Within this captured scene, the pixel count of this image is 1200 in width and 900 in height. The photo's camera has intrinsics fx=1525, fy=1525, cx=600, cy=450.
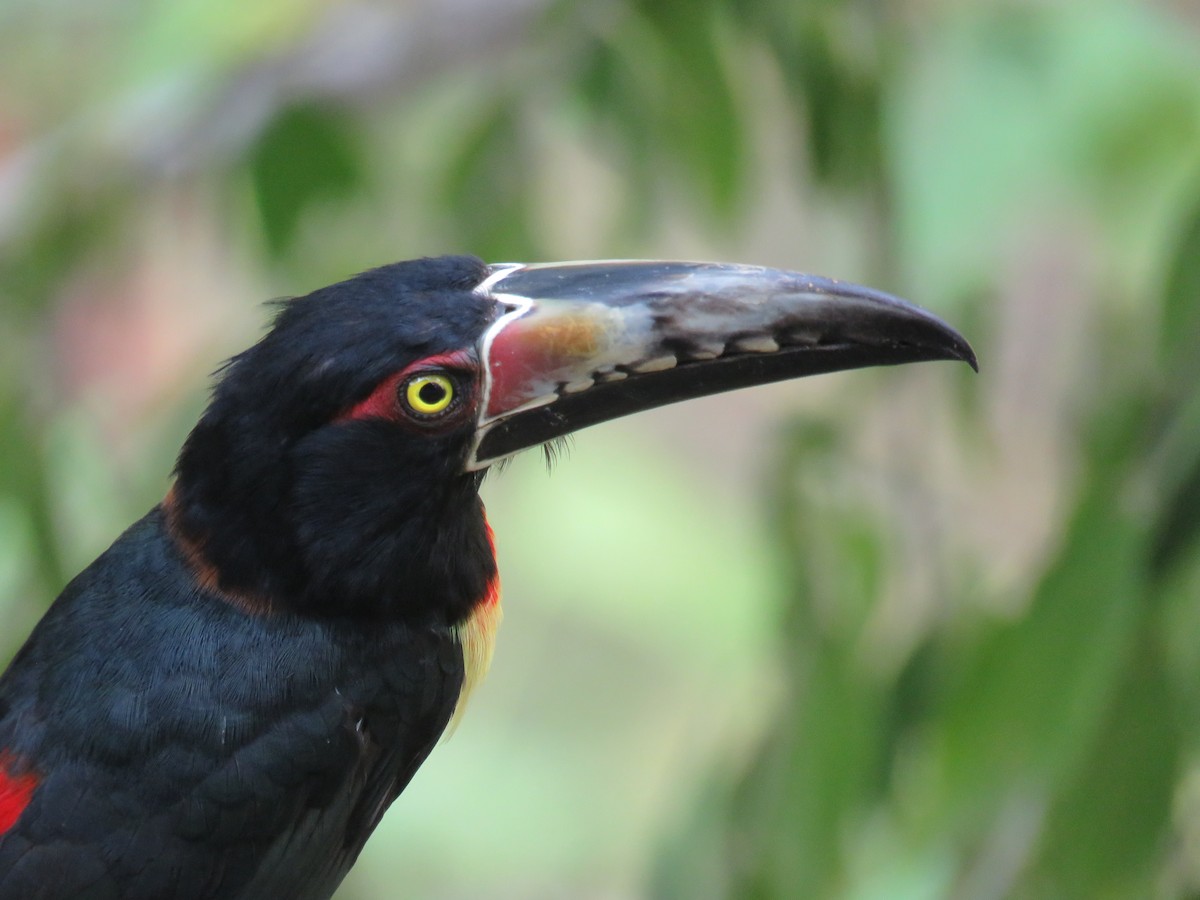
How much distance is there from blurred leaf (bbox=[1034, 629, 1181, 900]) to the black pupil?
0.72 metres

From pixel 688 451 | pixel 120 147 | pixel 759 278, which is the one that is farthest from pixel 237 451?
pixel 688 451

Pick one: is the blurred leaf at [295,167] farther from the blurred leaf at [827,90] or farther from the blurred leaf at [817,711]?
the blurred leaf at [817,711]

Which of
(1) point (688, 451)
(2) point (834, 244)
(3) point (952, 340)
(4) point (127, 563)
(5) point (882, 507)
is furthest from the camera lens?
(1) point (688, 451)

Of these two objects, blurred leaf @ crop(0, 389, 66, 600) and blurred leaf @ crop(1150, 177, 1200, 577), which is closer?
blurred leaf @ crop(1150, 177, 1200, 577)

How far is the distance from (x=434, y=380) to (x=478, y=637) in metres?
0.36

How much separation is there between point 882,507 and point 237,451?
1040 mm

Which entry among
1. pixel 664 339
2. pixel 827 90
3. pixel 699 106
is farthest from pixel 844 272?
pixel 664 339

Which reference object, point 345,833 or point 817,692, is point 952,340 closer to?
point 817,692

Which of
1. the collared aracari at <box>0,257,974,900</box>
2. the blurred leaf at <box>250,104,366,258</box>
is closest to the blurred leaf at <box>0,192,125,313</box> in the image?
the blurred leaf at <box>250,104,366,258</box>

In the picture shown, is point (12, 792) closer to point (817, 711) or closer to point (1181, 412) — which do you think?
point (817, 711)

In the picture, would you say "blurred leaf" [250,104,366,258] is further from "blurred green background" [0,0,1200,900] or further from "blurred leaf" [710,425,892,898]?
"blurred leaf" [710,425,892,898]

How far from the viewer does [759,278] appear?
1.48m

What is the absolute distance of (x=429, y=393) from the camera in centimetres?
Answer: 153

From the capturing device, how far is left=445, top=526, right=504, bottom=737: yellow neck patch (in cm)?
171
